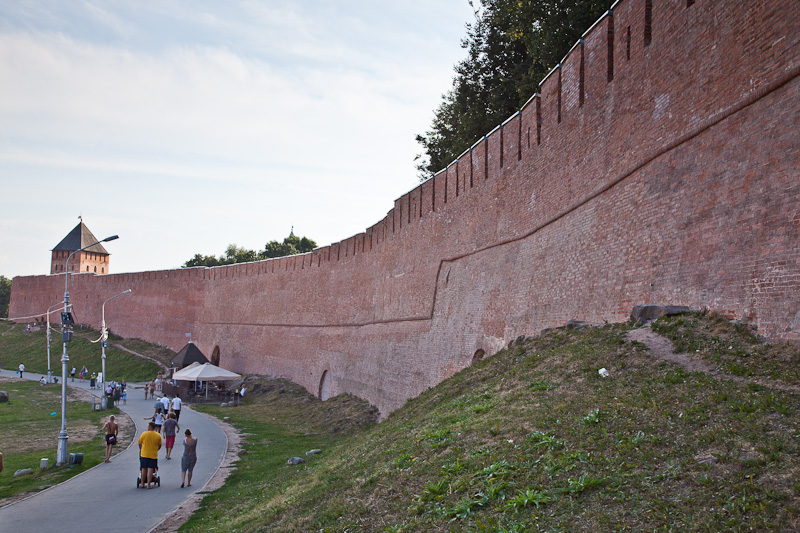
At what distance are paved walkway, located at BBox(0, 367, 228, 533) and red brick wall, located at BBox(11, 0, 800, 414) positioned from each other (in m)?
6.58

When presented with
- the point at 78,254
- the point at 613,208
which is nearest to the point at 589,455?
the point at 613,208

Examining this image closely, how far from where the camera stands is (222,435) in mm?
17656

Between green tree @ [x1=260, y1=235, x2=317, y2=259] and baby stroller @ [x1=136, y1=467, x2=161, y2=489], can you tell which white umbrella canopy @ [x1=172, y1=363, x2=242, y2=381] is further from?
green tree @ [x1=260, y1=235, x2=317, y2=259]

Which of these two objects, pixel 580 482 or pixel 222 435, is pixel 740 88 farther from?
pixel 222 435

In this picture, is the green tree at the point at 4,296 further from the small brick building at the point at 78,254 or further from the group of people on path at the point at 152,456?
the group of people on path at the point at 152,456

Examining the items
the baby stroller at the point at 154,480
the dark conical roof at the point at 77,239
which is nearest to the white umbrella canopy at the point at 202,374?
the baby stroller at the point at 154,480

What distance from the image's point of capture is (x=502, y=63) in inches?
933

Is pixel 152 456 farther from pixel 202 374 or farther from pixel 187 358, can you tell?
pixel 187 358

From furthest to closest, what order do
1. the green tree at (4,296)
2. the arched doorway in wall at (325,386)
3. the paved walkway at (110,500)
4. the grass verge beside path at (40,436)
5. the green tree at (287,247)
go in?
the green tree at (4,296)
the green tree at (287,247)
the arched doorway in wall at (325,386)
the grass verge beside path at (40,436)
the paved walkway at (110,500)

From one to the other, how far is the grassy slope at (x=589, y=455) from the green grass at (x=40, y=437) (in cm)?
486

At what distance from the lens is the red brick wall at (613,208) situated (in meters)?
6.83

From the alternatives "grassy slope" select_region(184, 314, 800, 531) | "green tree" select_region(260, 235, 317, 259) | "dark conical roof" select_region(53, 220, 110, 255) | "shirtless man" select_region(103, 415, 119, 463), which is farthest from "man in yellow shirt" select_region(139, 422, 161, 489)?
"dark conical roof" select_region(53, 220, 110, 255)

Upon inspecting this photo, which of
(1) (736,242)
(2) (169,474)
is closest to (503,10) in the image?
(1) (736,242)

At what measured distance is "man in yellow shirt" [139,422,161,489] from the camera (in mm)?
10797
